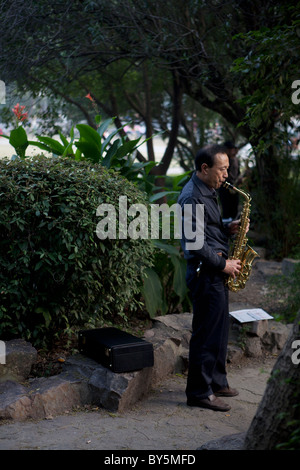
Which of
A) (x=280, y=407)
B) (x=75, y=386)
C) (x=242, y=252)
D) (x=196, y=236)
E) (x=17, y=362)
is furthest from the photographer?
(x=242, y=252)

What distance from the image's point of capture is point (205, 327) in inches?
154

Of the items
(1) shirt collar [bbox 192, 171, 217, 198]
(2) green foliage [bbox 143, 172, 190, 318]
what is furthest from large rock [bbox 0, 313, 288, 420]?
(1) shirt collar [bbox 192, 171, 217, 198]

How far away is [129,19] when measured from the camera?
312 inches

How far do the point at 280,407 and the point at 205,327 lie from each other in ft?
4.94

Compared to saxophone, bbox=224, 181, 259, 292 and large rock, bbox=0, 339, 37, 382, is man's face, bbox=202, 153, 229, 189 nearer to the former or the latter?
saxophone, bbox=224, 181, 259, 292

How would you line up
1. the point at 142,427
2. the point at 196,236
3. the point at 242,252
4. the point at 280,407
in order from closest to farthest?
the point at 280,407, the point at 142,427, the point at 196,236, the point at 242,252

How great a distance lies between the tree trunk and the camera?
2.38 metres

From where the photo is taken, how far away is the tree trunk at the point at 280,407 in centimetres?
238

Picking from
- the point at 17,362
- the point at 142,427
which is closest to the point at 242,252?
the point at 142,427

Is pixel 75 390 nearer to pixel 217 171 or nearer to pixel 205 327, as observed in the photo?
pixel 205 327

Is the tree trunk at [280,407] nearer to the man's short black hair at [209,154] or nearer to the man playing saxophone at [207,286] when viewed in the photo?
the man playing saxophone at [207,286]

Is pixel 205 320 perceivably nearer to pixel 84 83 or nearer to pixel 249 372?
pixel 249 372

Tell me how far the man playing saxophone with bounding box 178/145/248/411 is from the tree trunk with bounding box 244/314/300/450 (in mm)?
1388
